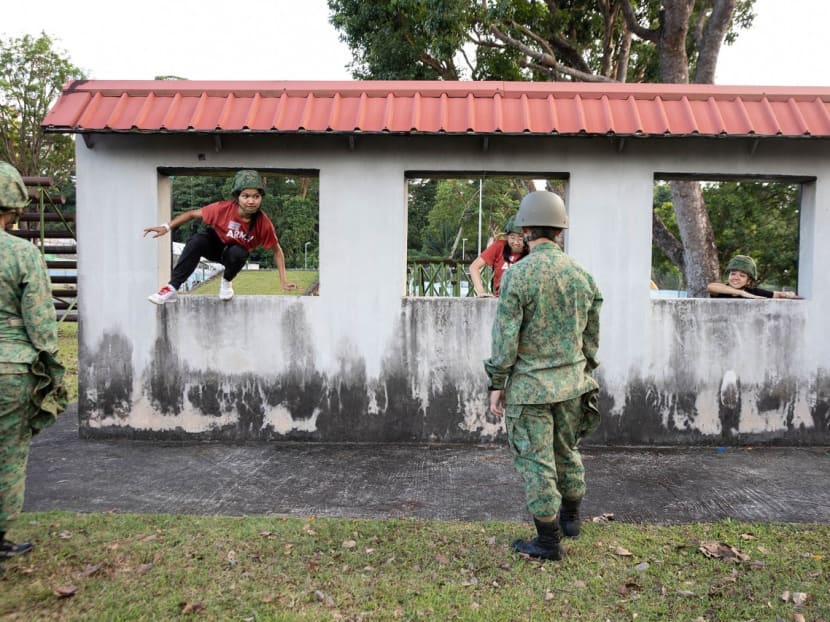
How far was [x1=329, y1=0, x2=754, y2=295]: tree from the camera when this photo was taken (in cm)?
1312

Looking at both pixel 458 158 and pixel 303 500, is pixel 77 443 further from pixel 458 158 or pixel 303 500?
pixel 458 158

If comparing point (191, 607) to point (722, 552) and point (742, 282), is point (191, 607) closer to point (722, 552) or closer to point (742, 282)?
point (722, 552)

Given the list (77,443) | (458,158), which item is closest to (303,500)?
(77,443)

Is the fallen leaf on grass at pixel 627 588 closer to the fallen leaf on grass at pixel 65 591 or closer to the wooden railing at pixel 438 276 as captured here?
the fallen leaf on grass at pixel 65 591

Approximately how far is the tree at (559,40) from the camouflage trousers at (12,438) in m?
11.3

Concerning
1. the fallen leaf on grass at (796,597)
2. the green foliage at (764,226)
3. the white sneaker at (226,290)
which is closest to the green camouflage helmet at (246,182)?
the white sneaker at (226,290)

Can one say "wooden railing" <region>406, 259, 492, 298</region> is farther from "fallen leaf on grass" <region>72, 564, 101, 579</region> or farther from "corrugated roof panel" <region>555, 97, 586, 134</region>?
"fallen leaf on grass" <region>72, 564, 101, 579</region>

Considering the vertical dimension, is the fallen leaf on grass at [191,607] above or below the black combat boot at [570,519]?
below

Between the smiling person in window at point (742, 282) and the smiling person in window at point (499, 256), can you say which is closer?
the smiling person in window at point (499, 256)

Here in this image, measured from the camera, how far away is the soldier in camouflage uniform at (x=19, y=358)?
3.71 meters

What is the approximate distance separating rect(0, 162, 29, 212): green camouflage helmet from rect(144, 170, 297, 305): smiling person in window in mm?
2237

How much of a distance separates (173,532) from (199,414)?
2.52 meters

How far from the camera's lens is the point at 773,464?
5.95 metres

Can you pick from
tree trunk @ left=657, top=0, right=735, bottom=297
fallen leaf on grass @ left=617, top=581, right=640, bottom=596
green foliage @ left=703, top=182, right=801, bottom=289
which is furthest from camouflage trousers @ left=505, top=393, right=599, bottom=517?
green foliage @ left=703, top=182, right=801, bottom=289
